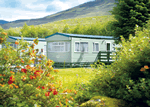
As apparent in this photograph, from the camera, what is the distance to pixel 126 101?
412 centimetres

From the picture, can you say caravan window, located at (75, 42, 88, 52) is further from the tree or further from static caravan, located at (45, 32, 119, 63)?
the tree

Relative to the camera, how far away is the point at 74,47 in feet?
61.1

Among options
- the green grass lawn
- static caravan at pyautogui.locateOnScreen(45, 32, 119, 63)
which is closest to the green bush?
the green grass lawn

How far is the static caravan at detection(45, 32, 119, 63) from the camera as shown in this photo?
18.6 meters

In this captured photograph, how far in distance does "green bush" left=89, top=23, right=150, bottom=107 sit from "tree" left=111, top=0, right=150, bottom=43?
8517 mm

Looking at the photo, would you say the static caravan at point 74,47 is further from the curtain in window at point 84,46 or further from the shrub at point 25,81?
the shrub at point 25,81

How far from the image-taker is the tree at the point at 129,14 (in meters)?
13.0

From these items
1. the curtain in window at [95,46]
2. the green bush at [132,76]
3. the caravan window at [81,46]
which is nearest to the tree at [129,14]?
the caravan window at [81,46]

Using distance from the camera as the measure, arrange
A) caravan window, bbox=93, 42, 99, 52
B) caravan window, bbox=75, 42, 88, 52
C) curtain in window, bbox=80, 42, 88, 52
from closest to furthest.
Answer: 1. caravan window, bbox=75, 42, 88, 52
2. curtain in window, bbox=80, 42, 88, 52
3. caravan window, bbox=93, 42, 99, 52

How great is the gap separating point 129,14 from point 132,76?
988 centimetres

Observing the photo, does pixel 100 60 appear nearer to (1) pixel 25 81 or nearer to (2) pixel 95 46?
(2) pixel 95 46

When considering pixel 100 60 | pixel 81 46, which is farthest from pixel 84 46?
pixel 100 60

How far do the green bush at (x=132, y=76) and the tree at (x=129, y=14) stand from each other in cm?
852

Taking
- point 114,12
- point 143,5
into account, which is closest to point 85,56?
point 114,12
